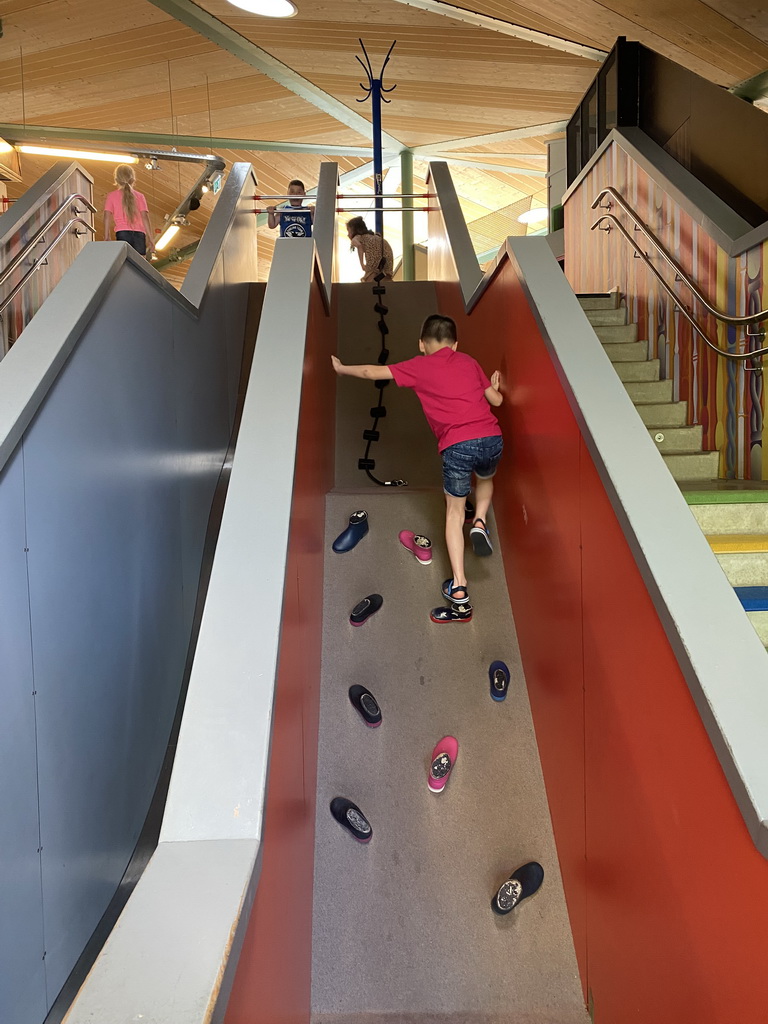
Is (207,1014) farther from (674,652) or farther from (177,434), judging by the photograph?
(177,434)

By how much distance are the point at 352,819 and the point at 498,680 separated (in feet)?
2.44

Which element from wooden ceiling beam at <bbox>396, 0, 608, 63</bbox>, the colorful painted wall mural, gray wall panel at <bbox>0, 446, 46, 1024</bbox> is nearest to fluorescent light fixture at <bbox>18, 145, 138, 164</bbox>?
wooden ceiling beam at <bbox>396, 0, 608, 63</bbox>

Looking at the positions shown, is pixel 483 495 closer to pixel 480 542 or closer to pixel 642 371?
pixel 480 542

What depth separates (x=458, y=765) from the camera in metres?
2.68

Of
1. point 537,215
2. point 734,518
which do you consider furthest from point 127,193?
point 537,215

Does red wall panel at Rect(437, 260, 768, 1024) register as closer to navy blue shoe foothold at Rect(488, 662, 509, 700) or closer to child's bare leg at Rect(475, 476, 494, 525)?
navy blue shoe foothold at Rect(488, 662, 509, 700)

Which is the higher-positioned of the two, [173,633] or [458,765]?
[173,633]

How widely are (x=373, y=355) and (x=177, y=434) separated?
2432 mm

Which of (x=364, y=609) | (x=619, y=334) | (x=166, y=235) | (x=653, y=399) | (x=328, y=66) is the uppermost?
(x=328, y=66)

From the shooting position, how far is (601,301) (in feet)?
20.0

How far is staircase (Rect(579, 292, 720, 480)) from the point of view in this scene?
172 inches

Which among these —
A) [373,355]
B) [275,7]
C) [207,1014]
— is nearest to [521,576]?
[207,1014]

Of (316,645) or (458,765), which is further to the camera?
(316,645)

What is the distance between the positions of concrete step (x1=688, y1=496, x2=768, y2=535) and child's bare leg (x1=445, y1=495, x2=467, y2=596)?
93 centimetres
